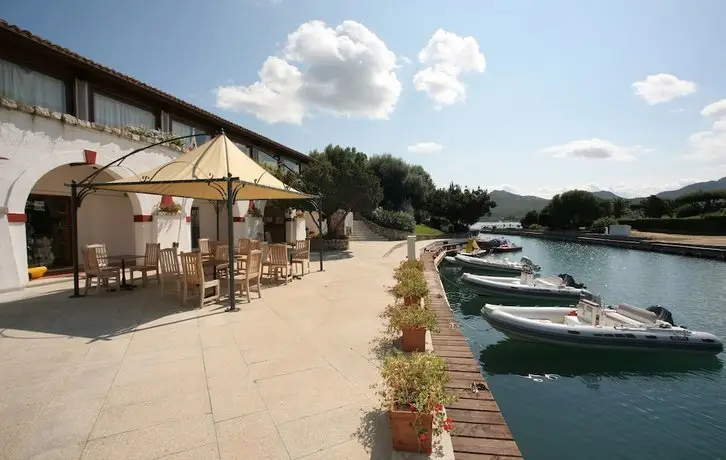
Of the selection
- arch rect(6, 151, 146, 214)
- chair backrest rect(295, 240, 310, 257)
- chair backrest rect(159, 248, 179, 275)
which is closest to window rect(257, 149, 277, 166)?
chair backrest rect(295, 240, 310, 257)

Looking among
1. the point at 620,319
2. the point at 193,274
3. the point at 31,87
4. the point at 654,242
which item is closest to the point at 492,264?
the point at 620,319

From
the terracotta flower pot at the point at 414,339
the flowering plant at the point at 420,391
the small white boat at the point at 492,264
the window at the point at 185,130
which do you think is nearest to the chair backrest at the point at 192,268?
the terracotta flower pot at the point at 414,339

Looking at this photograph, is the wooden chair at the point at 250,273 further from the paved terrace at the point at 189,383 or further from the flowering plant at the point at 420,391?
the flowering plant at the point at 420,391

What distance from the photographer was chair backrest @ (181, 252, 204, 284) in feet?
22.5

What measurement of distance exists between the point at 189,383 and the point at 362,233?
25215 mm

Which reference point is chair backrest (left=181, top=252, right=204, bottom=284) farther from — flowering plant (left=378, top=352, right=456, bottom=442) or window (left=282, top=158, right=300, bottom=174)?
window (left=282, top=158, right=300, bottom=174)

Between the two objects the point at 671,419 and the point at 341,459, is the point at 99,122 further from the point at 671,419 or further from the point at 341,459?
the point at 671,419

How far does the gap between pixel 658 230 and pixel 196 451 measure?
55.0 meters

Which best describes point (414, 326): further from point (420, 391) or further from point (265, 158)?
Result: point (265, 158)

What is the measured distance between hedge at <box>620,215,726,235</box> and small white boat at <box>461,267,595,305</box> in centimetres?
3806

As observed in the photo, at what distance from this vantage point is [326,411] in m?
3.28

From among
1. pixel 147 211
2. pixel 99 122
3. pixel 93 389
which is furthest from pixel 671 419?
pixel 99 122

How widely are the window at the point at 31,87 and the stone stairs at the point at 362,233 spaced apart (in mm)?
19943

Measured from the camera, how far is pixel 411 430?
2.70 m
